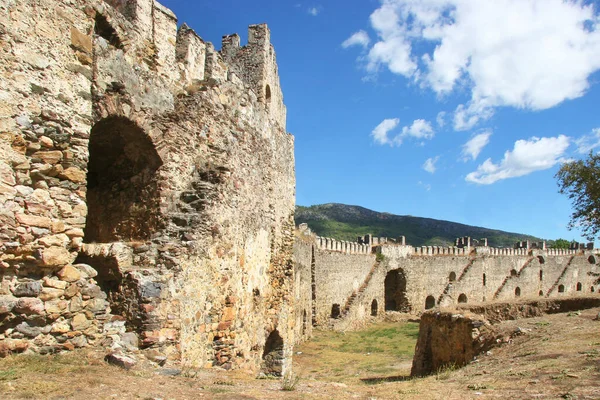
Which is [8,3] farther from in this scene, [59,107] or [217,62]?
[217,62]

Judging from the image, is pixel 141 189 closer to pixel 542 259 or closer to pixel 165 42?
pixel 165 42

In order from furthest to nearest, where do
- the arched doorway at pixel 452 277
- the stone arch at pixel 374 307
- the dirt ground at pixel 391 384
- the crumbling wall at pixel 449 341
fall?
the arched doorway at pixel 452 277 < the stone arch at pixel 374 307 < the crumbling wall at pixel 449 341 < the dirt ground at pixel 391 384

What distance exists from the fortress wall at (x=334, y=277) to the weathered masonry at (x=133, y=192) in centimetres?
1337

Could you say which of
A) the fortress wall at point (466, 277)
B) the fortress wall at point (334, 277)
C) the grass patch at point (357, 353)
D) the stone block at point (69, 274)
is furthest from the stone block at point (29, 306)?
the fortress wall at point (466, 277)

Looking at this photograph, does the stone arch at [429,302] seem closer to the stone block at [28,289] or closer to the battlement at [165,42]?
the battlement at [165,42]

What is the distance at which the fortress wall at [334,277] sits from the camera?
2466cm

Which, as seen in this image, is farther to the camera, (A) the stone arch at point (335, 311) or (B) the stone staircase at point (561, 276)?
(B) the stone staircase at point (561, 276)

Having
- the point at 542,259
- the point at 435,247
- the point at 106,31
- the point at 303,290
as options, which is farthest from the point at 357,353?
the point at 542,259

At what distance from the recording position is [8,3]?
16.3 feet

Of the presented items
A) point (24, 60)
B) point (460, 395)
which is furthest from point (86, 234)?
point (460, 395)

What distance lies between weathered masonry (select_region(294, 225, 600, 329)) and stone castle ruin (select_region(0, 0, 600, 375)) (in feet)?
32.8

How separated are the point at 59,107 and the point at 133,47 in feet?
6.14

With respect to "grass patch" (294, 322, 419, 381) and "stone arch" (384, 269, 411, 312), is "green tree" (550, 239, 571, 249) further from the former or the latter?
"grass patch" (294, 322, 419, 381)

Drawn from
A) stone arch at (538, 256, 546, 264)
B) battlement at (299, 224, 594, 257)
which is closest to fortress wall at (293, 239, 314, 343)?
battlement at (299, 224, 594, 257)
